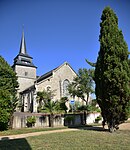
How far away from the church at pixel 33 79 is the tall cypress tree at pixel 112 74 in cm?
2398

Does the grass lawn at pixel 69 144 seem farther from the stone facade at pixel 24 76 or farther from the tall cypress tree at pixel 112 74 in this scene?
the stone facade at pixel 24 76

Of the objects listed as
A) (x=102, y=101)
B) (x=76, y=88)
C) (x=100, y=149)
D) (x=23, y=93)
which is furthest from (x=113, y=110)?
(x=23, y=93)

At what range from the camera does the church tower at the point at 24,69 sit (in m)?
45.6

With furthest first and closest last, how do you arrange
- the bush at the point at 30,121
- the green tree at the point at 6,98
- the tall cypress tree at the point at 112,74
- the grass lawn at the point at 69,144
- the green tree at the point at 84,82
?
the green tree at the point at 84,82 < the bush at the point at 30,121 < the green tree at the point at 6,98 < the tall cypress tree at the point at 112,74 < the grass lawn at the point at 69,144

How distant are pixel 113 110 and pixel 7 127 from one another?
10448mm

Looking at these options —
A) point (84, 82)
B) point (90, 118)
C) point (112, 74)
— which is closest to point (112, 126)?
point (112, 74)

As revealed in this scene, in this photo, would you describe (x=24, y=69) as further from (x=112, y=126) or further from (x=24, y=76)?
(x=112, y=126)

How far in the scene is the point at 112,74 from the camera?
41.9 feet

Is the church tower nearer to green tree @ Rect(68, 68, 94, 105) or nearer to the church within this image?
the church

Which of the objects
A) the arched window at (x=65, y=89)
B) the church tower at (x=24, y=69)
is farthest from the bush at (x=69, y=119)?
the church tower at (x=24, y=69)

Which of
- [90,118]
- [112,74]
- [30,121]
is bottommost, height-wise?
[90,118]

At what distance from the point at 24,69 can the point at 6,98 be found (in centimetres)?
3005

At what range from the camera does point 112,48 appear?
42.7 ft

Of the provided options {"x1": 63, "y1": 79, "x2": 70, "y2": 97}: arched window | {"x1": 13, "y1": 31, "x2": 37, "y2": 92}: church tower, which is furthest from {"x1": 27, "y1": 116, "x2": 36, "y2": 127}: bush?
{"x1": 13, "y1": 31, "x2": 37, "y2": 92}: church tower
